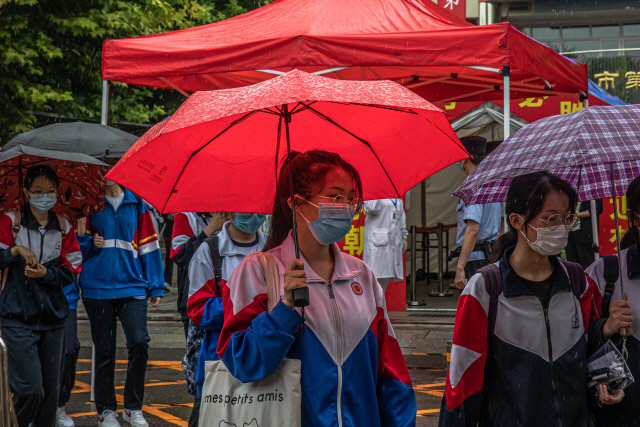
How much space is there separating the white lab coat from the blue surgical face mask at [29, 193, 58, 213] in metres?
5.23

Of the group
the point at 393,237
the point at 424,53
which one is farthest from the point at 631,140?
the point at 393,237

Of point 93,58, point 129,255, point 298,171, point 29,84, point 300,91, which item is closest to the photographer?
point 300,91

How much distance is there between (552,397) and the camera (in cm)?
313

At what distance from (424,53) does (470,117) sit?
24.1 feet

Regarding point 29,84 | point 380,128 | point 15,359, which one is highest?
point 29,84

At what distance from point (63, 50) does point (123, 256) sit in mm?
10875

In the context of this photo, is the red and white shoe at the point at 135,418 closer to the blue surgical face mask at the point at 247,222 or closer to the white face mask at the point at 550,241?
the blue surgical face mask at the point at 247,222

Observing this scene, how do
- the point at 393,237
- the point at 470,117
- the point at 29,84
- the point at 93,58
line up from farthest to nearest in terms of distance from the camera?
1. the point at 93,58
2. the point at 29,84
3. the point at 470,117
4. the point at 393,237

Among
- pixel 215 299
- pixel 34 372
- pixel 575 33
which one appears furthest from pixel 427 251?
pixel 215 299

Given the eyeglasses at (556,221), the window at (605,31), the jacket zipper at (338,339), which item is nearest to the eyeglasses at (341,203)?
the jacket zipper at (338,339)

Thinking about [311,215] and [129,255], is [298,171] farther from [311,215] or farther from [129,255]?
[129,255]

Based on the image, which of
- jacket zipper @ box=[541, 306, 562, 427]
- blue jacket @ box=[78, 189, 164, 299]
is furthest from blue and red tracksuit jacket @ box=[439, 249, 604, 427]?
blue jacket @ box=[78, 189, 164, 299]

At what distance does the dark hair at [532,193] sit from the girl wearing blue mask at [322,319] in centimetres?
76

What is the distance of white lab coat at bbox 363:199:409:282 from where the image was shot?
1031 centimetres
